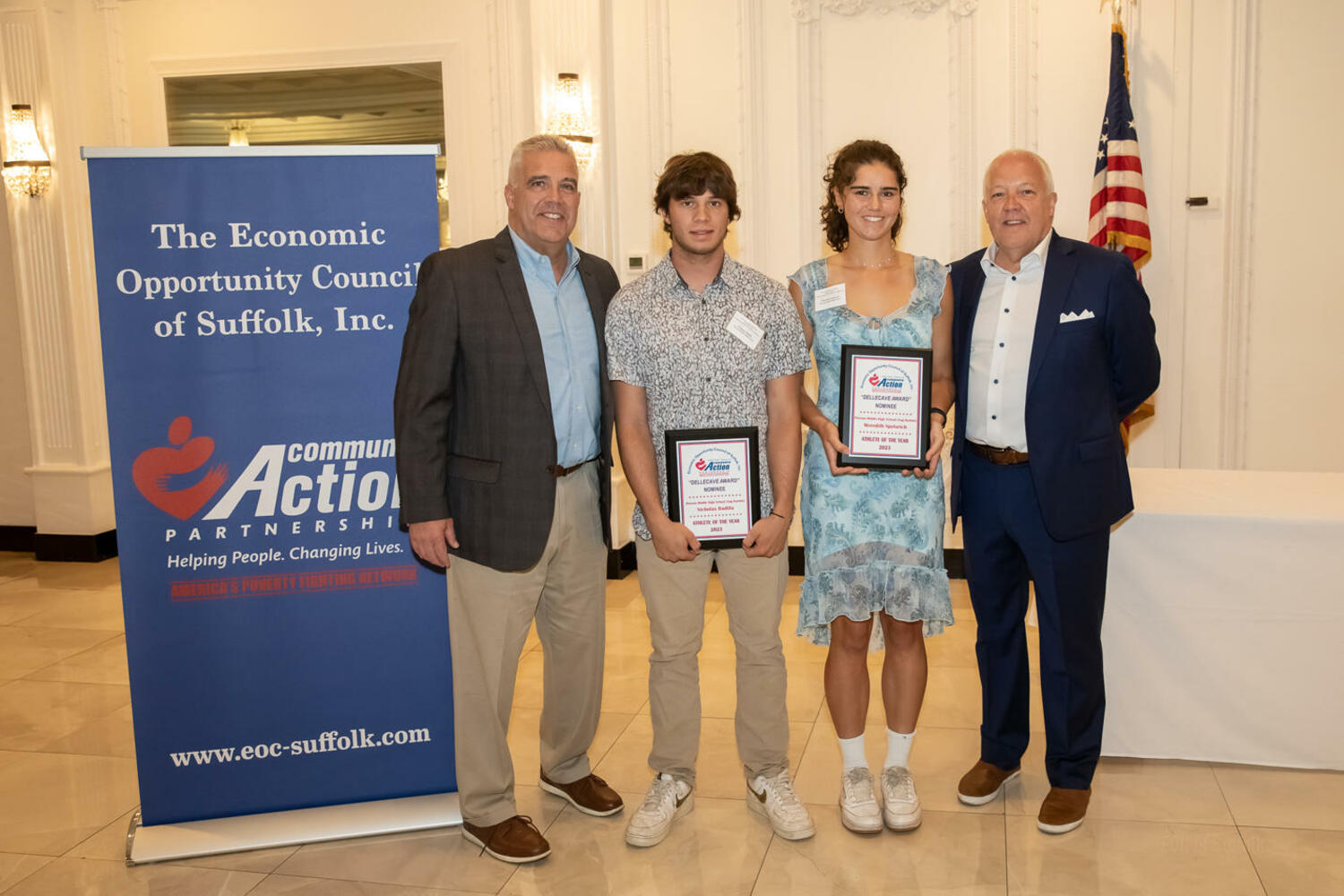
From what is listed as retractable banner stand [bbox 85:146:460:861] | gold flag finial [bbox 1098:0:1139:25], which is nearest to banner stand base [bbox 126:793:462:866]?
retractable banner stand [bbox 85:146:460:861]

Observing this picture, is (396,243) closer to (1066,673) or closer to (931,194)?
(1066,673)

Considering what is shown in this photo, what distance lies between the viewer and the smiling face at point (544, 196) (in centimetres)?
296

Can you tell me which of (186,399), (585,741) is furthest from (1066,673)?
(186,399)

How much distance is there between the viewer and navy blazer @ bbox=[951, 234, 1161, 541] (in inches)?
119

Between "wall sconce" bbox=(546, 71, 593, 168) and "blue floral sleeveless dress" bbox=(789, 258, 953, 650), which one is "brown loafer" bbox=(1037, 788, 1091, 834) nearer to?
"blue floral sleeveless dress" bbox=(789, 258, 953, 650)

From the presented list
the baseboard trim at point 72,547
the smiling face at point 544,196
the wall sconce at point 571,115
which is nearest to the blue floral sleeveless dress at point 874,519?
the smiling face at point 544,196

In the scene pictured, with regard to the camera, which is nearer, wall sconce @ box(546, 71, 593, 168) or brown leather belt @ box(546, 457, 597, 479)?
brown leather belt @ box(546, 457, 597, 479)

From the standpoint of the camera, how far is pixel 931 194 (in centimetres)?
590

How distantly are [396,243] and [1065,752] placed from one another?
2404 millimetres

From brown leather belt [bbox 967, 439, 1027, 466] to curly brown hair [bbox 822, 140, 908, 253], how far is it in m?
0.65

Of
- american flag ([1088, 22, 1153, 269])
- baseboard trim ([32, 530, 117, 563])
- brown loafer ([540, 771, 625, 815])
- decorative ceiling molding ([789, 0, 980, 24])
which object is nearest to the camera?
brown loafer ([540, 771, 625, 815])

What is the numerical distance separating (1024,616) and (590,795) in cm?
139

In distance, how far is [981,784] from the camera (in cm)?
335

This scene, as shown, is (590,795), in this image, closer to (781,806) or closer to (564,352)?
(781,806)
